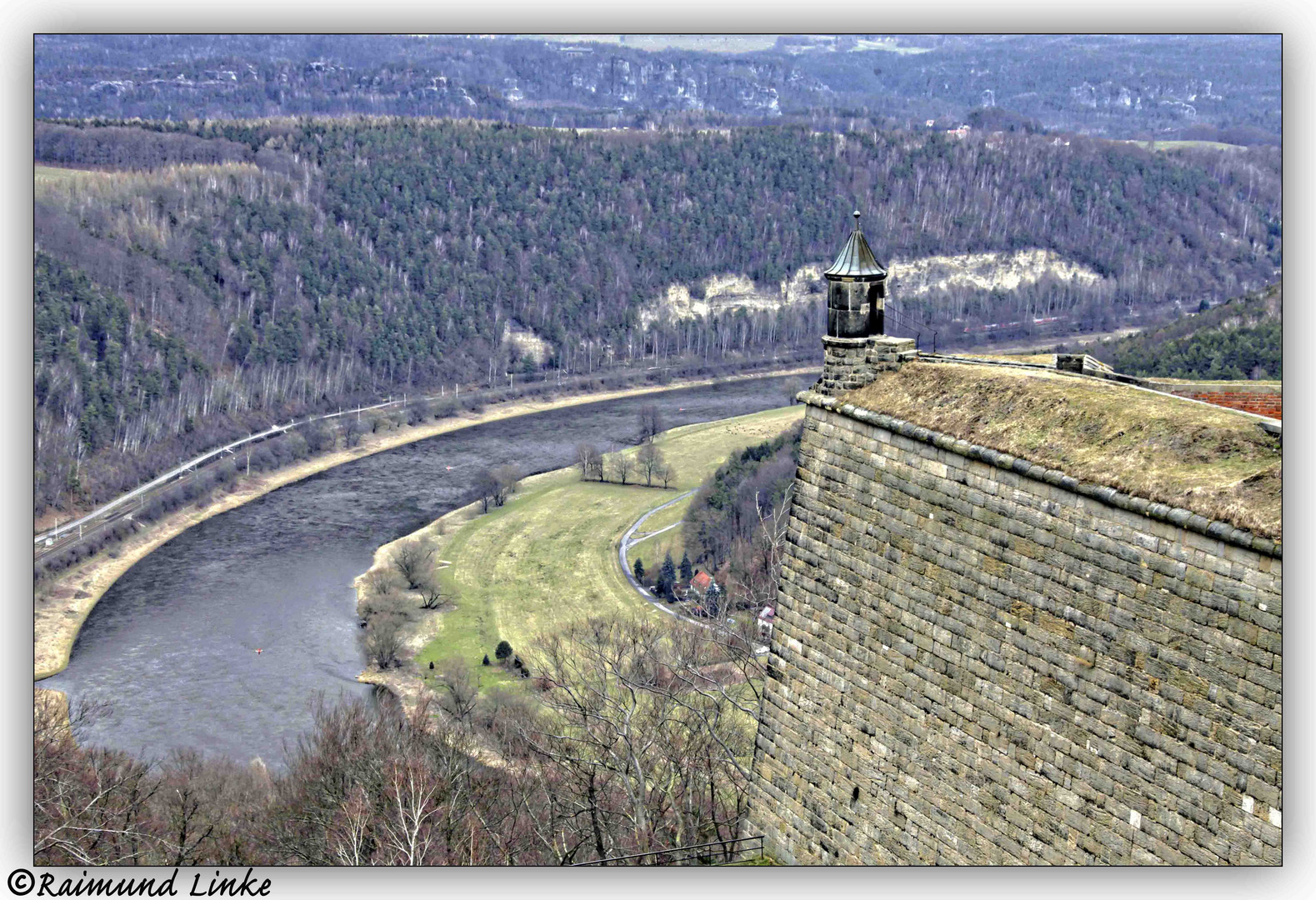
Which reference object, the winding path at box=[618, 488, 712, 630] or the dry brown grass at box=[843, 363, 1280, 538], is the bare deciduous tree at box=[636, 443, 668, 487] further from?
the dry brown grass at box=[843, 363, 1280, 538]

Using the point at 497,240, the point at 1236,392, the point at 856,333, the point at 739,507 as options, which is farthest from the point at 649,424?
the point at 856,333

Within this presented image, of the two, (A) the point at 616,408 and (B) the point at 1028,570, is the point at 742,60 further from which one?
(B) the point at 1028,570

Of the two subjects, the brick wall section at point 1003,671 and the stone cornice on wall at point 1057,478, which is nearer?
the stone cornice on wall at point 1057,478

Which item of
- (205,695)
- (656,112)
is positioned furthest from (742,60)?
(205,695)

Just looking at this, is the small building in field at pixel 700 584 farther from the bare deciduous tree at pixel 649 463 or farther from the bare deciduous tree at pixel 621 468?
the bare deciduous tree at pixel 621 468

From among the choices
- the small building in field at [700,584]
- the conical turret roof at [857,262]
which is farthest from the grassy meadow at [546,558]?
the conical turret roof at [857,262]

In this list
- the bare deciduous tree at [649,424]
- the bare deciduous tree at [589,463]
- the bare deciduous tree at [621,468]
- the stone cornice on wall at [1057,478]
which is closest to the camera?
→ the stone cornice on wall at [1057,478]

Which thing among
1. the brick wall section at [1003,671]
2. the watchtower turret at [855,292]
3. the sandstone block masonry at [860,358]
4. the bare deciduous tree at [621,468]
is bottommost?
the bare deciduous tree at [621,468]
